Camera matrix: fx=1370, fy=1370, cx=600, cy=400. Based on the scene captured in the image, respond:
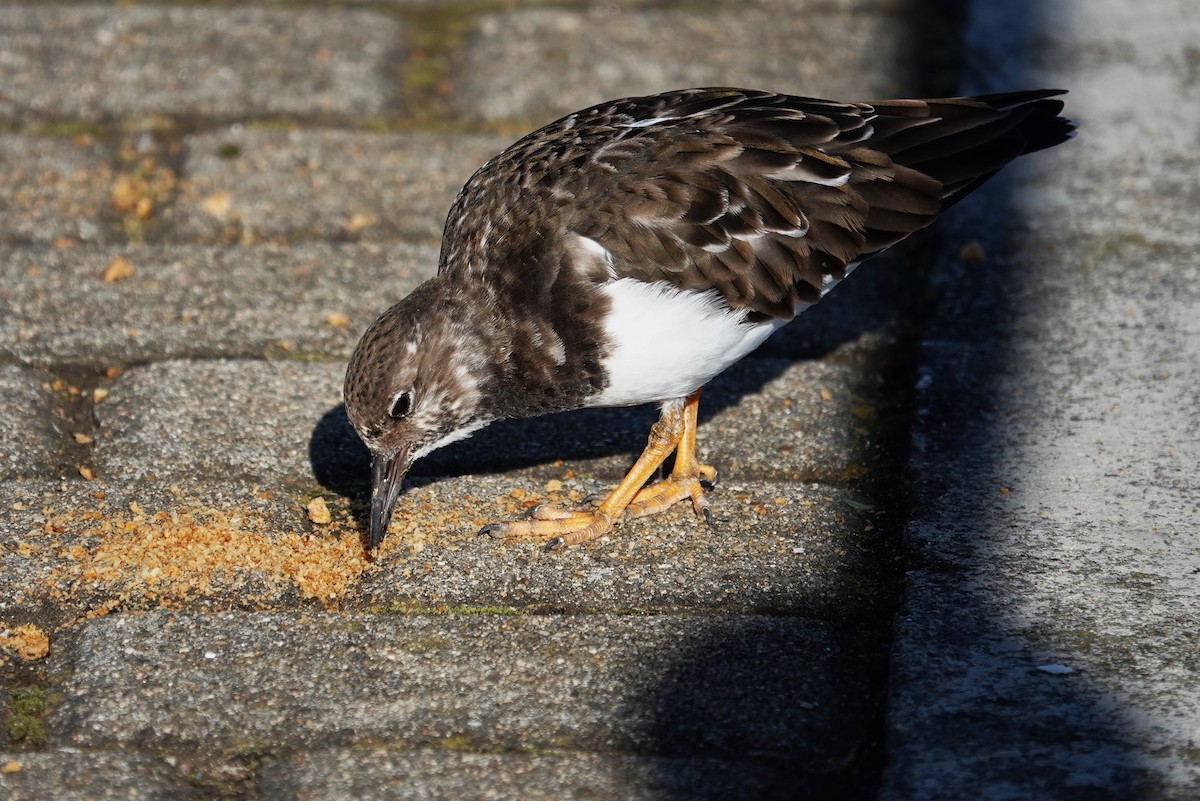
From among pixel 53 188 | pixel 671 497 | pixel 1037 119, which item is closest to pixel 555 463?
pixel 671 497

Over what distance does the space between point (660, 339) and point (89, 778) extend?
181 cm

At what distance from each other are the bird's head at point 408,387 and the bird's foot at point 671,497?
0.54m

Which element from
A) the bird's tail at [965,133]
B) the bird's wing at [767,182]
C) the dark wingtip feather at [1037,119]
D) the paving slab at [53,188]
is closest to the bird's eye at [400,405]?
the bird's wing at [767,182]

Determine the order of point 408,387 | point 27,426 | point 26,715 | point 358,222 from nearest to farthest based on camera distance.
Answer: point 26,715, point 408,387, point 27,426, point 358,222

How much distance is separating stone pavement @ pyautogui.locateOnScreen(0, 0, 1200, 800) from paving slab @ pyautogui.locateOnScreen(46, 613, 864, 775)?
0.4 inches

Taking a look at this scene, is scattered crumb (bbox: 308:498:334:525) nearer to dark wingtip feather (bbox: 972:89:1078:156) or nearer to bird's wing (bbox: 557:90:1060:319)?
bird's wing (bbox: 557:90:1060:319)

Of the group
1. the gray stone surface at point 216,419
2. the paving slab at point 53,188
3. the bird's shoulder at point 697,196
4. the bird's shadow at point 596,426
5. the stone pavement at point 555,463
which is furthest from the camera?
the paving slab at point 53,188

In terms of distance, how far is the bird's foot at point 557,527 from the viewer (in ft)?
12.6

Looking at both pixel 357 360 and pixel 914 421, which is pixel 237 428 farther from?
pixel 914 421

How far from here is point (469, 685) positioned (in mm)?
3271

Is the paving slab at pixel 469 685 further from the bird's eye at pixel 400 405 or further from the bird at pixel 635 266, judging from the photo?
the bird's eye at pixel 400 405

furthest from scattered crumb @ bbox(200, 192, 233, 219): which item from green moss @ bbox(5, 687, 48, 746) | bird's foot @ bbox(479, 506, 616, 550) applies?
green moss @ bbox(5, 687, 48, 746)

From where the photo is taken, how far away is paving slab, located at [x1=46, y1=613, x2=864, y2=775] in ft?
10.2

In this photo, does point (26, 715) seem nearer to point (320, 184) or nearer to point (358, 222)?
point (358, 222)
